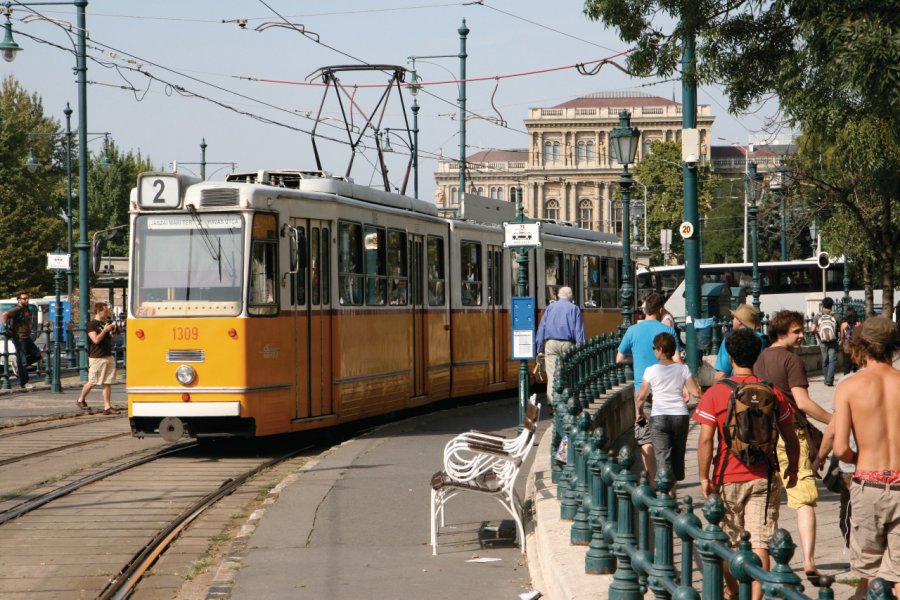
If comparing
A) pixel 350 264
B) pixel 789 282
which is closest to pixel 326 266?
pixel 350 264

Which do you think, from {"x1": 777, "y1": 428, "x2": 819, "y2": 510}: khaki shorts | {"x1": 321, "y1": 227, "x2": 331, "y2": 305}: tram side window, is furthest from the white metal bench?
{"x1": 321, "y1": 227, "x2": 331, "y2": 305}: tram side window

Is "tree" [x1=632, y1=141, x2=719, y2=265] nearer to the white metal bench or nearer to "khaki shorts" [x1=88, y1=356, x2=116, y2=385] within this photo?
"khaki shorts" [x1=88, y1=356, x2=116, y2=385]

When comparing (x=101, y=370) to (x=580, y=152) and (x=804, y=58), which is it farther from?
(x=580, y=152)

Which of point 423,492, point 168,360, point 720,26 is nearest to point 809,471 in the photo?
point 423,492

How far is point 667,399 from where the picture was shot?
9.82 meters

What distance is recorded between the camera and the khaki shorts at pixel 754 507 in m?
6.95

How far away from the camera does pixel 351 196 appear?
16203 mm

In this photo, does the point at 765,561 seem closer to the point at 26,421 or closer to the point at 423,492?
the point at 423,492

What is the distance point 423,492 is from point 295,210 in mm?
4355

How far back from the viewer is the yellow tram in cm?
1384

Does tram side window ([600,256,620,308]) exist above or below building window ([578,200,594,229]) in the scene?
below

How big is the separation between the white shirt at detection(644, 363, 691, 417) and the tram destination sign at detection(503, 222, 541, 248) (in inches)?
267

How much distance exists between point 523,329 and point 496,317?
5.61m

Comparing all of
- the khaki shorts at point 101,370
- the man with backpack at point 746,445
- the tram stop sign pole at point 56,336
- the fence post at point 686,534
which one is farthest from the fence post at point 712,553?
the tram stop sign pole at point 56,336
